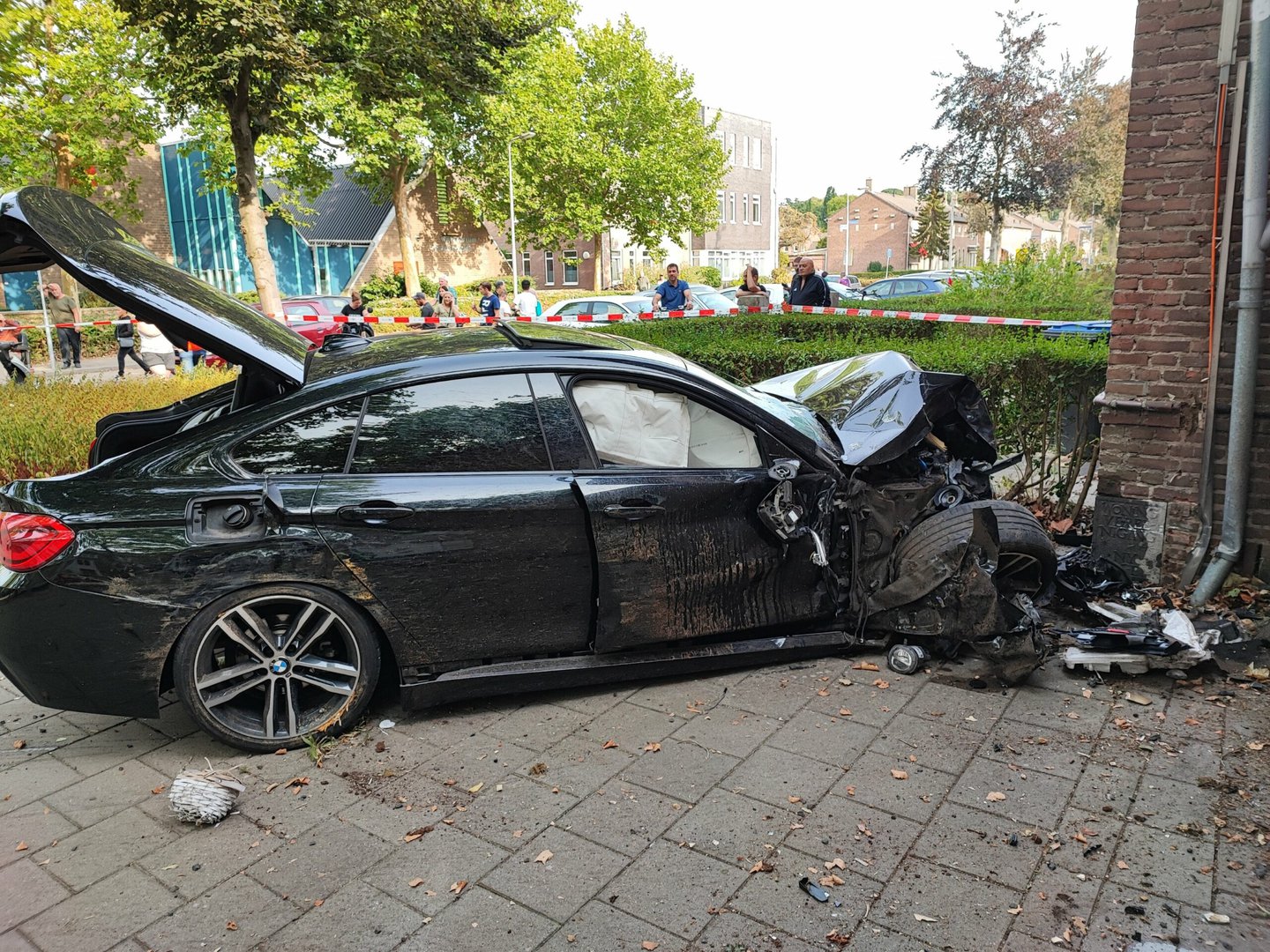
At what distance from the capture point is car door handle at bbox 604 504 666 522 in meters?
3.86

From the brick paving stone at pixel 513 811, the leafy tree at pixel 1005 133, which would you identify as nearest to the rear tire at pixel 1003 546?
the brick paving stone at pixel 513 811

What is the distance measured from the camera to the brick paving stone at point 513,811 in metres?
3.14

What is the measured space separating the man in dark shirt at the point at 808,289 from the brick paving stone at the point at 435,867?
11.2 meters

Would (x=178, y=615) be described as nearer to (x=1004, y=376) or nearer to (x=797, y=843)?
(x=797, y=843)

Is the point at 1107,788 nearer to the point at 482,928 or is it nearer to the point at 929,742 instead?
the point at 929,742

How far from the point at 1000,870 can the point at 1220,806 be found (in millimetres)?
956

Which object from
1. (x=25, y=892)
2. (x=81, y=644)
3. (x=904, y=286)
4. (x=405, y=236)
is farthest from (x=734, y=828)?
(x=405, y=236)

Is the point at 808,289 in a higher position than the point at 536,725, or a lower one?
higher

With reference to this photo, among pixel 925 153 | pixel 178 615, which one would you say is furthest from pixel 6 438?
pixel 925 153

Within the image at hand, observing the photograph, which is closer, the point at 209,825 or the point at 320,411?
the point at 209,825

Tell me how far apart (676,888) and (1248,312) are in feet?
13.6

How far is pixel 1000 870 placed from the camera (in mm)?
2883

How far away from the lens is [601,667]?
3.96m

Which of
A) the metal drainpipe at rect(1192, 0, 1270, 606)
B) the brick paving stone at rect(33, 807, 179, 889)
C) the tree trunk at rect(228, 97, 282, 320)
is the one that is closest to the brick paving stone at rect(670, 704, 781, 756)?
the brick paving stone at rect(33, 807, 179, 889)
